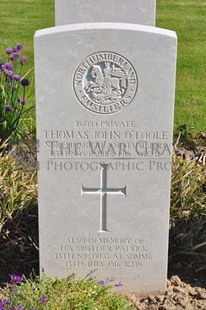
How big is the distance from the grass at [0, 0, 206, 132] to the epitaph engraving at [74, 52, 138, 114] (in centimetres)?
316

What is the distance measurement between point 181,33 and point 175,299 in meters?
7.23

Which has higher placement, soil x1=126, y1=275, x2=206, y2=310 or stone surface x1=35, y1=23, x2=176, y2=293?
stone surface x1=35, y1=23, x2=176, y2=293

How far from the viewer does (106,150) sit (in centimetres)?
367

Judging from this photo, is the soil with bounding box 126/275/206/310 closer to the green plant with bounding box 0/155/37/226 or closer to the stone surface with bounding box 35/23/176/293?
the stone surface with bounding box 35/23/176/293

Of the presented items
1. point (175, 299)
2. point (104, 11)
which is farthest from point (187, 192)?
point (104, 11)

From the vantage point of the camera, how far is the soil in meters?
3.87

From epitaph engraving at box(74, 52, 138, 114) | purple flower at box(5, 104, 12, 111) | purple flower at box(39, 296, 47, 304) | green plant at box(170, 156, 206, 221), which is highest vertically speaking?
epitaph engraving at box(74, 52, 138, 114)

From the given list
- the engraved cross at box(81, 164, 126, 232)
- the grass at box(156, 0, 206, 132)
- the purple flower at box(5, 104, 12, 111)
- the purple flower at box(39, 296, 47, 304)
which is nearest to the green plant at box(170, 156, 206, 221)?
the engraved cross at box(81, 164, 126, 232)

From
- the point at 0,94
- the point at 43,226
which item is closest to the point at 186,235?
the point at 43,226

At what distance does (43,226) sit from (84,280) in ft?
1.52

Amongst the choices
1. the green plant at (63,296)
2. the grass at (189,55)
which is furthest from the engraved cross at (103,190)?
the grass at (189,55)

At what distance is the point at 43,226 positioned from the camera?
12.6 ft

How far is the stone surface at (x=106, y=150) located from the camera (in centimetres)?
343

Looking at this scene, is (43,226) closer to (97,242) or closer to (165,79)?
(97,242)
